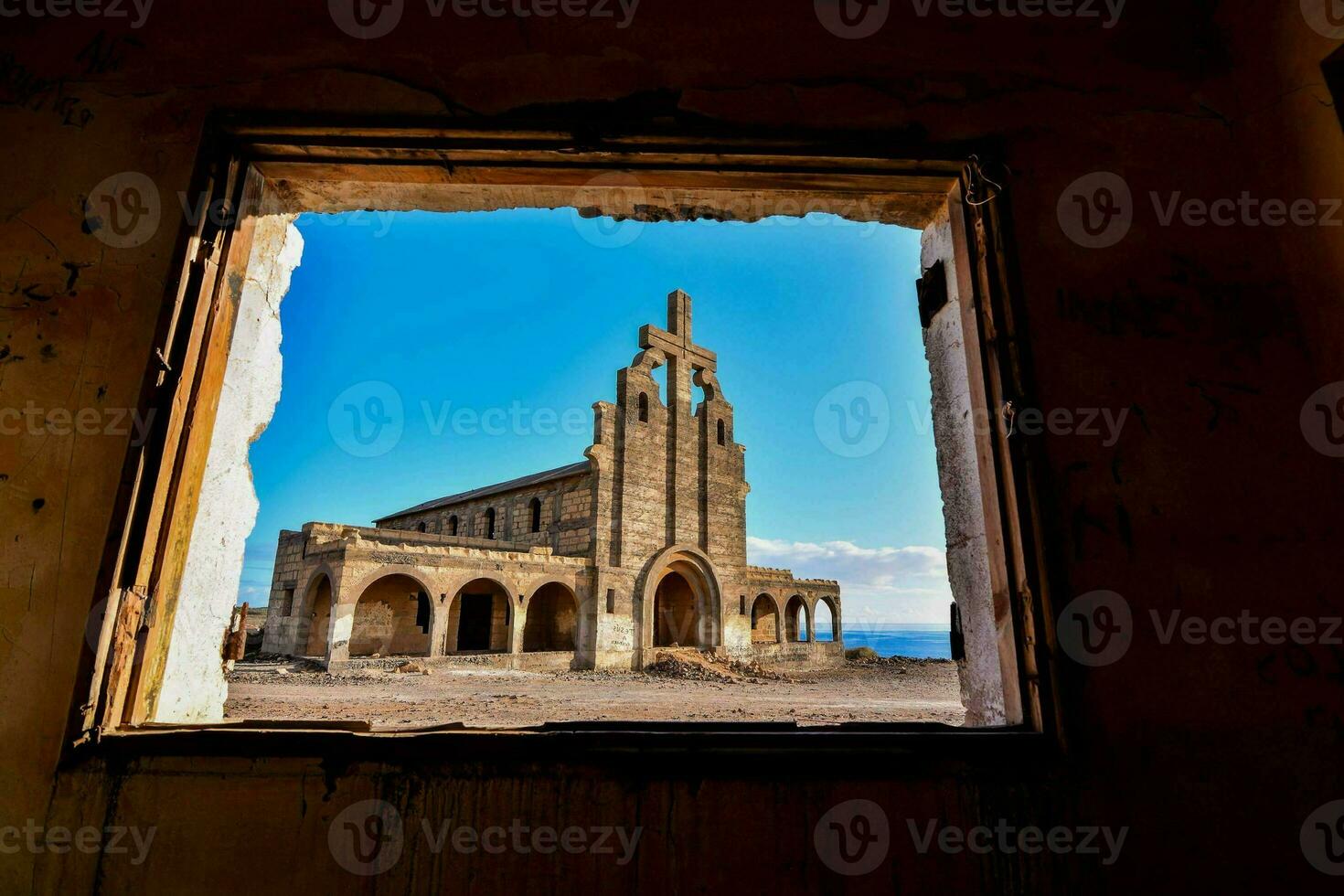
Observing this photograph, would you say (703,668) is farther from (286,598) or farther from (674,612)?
(286,598)

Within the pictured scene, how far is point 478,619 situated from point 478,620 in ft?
0.11

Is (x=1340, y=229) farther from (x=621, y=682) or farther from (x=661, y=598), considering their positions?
(x=661, y=598)

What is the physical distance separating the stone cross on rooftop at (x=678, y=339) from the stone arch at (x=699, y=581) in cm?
659

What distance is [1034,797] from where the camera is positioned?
155 centimetres

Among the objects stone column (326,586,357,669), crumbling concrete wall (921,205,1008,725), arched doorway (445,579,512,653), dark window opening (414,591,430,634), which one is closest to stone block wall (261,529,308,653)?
stone column (326,586,357,669)

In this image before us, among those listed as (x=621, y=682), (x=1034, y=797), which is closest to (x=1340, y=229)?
(x=1034, y=797)

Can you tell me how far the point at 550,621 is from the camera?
2234 centimetres

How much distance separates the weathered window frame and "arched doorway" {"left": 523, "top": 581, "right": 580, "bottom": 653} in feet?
67.8

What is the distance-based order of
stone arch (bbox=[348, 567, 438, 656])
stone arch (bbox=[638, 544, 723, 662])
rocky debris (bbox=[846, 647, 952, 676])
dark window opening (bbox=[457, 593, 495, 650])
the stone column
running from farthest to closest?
rocky debris (bbox=[846, 647, 952, 676]) → dark window opening (bbox=[457, 593, 495, 650]) → stone arch (bbox=[638, 544, 723, 662]) → stone arch (bbox=[348, 567, 438, 656]) → the stone column

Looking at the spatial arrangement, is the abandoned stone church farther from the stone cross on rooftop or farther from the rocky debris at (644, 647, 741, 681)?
the rocky debris at (644, 647, 741, 681)

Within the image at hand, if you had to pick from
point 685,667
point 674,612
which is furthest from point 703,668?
point 674,612

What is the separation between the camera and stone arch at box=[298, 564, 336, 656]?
54.9 ft

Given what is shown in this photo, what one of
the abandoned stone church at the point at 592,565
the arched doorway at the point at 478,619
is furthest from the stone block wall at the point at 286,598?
the arched doorway at the point at 478,619

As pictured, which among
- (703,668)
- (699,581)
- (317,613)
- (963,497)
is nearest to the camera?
(963,497)
